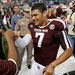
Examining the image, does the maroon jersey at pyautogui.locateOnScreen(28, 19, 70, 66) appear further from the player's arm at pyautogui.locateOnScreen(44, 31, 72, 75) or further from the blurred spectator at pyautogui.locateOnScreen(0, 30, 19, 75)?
the blurred spectator at pyautogui.locateOnScreen(0, 30, 19, 75)

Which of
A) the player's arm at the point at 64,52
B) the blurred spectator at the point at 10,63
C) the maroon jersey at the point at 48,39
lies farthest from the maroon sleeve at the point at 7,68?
the maroon jersey at the point at 48,39

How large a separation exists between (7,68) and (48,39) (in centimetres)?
104

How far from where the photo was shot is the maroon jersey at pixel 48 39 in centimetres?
222

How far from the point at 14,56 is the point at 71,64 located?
327 cm

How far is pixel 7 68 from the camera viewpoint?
1.44 m

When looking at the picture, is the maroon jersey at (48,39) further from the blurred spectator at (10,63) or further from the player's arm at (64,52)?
the blurred spectator at (10,63)

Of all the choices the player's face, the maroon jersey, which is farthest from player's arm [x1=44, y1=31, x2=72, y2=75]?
the player's face

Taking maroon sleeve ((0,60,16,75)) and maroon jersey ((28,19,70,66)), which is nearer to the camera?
maroon sleeve ((0,60,16,75))

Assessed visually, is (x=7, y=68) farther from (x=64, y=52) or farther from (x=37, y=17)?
(x=37, y=17)

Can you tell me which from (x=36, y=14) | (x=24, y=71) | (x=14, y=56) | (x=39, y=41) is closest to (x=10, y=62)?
(x=14, y=56)

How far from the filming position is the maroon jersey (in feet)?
7.29

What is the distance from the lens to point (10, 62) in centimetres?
153

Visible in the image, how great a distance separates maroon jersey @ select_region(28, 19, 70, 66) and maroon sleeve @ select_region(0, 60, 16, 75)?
92 cm

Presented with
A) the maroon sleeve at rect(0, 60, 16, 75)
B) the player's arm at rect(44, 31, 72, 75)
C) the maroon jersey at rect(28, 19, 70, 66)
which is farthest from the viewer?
the maroon jersey at rect(28, 19, 70, 66)
